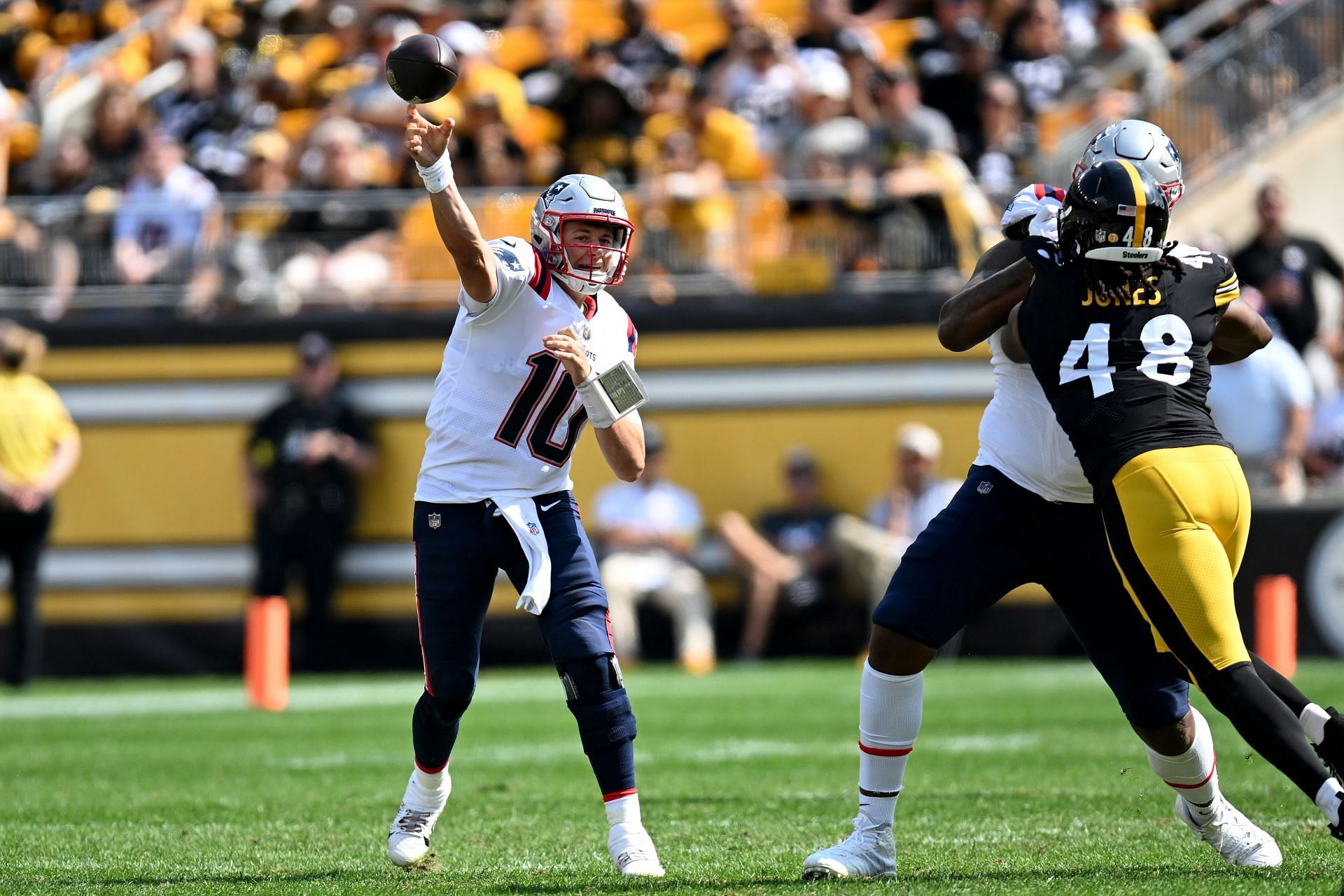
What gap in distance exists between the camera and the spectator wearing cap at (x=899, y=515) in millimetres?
12906

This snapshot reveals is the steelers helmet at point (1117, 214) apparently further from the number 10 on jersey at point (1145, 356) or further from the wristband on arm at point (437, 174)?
the wristband on arm at point (437, 174)

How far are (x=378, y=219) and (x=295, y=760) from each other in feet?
18.1

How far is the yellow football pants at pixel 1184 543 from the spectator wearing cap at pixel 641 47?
10.8 m

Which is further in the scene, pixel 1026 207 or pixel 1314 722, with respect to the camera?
pixel 1026 207

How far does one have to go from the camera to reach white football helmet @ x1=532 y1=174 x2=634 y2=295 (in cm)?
557

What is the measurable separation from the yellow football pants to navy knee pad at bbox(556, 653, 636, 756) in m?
1.49

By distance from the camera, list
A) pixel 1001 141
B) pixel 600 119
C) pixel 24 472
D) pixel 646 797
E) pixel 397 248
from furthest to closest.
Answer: pixel 600 119 → pixel 1001 141 → pixel 397 248 → pixel 24 472 → pixel 646 797

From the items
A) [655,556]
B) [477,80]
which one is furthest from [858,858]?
[477,80]

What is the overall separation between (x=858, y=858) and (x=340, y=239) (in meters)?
9.08

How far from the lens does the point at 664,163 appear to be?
13547 mm

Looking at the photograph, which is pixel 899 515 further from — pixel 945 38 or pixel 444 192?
pixel 444 192

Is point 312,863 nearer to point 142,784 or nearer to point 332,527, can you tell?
point 142,784

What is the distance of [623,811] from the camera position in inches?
211

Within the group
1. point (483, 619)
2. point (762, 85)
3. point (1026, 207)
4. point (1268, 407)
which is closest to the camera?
point (1026, 207)
